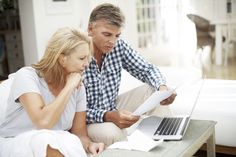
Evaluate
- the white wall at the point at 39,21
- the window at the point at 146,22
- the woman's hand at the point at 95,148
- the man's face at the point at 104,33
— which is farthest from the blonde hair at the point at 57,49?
the window at the point at 146,22

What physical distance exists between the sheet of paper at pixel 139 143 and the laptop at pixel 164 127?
8 cm

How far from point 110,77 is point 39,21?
214cm

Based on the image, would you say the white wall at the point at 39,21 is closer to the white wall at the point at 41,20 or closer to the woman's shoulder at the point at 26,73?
the white wall at the point at 41,20

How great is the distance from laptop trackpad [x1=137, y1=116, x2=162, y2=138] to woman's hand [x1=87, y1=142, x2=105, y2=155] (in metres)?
0.18

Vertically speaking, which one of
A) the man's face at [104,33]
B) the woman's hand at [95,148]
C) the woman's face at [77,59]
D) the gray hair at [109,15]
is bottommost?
the woman's hand at [95,148]

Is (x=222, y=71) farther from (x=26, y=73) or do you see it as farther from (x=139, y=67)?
(x=26, y=73)

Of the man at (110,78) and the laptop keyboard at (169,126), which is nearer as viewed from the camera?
the laptop keyboard at (169,126)

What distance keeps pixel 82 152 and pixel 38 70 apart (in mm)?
428

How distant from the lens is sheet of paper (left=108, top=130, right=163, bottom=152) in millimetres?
1322

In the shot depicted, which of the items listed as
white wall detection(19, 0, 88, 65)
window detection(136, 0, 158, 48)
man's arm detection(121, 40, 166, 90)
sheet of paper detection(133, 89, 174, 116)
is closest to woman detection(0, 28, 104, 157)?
sheet of paper detection(133, 89, 174, 116)

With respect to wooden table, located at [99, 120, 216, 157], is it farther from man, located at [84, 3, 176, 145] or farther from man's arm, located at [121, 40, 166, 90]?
man's arm, located at [121, 40, 166, 90]

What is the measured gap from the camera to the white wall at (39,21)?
3.80m

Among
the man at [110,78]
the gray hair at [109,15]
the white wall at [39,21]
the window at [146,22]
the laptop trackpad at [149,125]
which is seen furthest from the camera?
the window at [146,22]

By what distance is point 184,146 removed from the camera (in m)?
1.36
